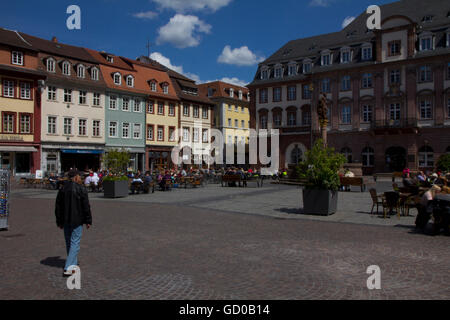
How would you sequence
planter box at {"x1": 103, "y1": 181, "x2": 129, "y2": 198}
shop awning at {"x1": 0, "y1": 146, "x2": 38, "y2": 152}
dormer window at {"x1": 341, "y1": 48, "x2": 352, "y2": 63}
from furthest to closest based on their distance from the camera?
1. dormer window at {"x1": 341, "y1": 48, "x2": 352, "y2": 63}
2. shop awning at {"x1": 0, "y1": 146, "x2": 38, "y2": 152}
3. planter box at {"x1": 103, "y1": 181, "x2": 129, "y2": 198}

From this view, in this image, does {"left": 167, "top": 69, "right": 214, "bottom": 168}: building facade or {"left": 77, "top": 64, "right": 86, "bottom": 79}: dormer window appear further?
{"left": 167, "top": 69, "right": 214, "bottom": 168}: building facade

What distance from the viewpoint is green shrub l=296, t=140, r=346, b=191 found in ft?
42.4

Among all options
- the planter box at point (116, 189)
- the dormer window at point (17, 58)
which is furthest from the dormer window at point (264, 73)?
the planter box at point (116, 189)

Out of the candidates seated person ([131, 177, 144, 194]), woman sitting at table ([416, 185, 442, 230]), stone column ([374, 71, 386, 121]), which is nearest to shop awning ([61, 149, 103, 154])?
seated person ([131, 177, 144, 194])

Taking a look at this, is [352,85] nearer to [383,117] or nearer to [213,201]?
[383,117]

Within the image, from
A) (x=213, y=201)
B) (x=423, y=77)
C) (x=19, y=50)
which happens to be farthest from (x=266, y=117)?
(x=213, y=201)

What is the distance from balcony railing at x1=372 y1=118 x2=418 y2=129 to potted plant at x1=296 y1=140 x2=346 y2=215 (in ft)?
104

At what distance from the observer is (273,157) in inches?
2112

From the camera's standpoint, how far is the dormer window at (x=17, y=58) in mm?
35094

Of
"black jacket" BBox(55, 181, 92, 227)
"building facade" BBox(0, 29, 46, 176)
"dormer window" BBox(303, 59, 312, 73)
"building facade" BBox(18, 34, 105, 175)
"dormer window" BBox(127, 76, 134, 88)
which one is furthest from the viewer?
"dormer window" BBox(303, 59, 312, 73)

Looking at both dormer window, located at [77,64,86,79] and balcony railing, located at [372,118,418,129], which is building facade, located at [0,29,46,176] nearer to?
dormer window, located at [77,64,86,79]

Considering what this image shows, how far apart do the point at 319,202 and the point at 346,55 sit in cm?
3803

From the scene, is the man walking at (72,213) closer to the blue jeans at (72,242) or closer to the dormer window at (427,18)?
the blue jeans at (72,242)
